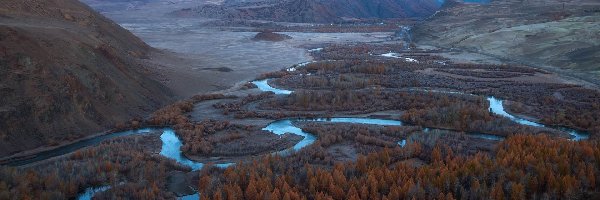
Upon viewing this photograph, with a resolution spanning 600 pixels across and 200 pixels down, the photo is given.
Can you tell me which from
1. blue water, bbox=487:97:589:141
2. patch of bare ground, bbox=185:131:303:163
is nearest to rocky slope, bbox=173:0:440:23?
blue water, bbox=487:97:589:141

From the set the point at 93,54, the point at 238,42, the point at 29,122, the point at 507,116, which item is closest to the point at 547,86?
the point at 507,116

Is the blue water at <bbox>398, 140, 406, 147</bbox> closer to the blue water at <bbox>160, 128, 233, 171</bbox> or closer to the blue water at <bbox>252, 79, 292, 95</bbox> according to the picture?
the blue water at <bbox>160, 128, 233, 171</bbox>

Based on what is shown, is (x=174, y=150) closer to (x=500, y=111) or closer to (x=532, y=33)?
(x=500, y=111)

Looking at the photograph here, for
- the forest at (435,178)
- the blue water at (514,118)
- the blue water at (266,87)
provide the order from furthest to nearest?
the blue water at (266,87) < the blue water at (514,118) < the forest at (435,178)

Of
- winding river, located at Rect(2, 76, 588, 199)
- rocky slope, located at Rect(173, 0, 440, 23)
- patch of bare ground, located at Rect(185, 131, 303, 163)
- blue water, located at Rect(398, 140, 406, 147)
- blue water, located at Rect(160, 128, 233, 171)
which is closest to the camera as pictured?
winding river, located at Rect(2, 76, 588, 199)

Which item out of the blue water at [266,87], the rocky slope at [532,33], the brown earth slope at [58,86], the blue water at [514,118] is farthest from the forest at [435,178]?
the rocky slope at [532,33]

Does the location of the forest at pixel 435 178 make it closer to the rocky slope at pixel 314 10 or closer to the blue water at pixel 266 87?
the blue water at pixel 266 87
